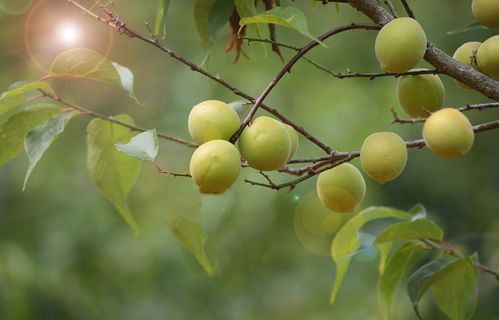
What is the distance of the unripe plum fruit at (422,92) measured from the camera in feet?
3.74

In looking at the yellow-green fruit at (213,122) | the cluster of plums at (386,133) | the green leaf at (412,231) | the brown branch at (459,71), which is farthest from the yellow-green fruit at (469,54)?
the yellow-green fruit at (213,122)

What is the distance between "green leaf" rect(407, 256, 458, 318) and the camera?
133 cm

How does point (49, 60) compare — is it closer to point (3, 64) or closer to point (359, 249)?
point (3, 64)

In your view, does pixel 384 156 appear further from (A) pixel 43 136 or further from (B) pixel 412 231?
(A) pixel 43 136

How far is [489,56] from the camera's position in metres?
1.13

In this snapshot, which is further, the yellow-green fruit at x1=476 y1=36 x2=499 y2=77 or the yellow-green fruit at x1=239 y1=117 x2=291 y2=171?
the yellow-green fruit at x1=476 y1=36 x2=499 y2=77

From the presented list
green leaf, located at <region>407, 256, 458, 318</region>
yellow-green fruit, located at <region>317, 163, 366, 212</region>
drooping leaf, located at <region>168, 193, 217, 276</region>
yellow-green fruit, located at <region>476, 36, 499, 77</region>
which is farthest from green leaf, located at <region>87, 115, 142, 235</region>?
yellow-green fruit, located at <region>476, 36, 499, 77</region>

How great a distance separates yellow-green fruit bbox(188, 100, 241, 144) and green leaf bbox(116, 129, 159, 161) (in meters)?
0.06

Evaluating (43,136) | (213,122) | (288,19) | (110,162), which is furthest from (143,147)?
(110,162)

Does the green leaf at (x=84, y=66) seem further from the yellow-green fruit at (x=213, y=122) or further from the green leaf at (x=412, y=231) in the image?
the green leaf at (x=412, y=231)

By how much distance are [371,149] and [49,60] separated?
9.26 ft

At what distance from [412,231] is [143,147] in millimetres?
516

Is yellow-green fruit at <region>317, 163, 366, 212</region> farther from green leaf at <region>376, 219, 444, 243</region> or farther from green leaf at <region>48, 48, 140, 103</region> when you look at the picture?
green leaf at <region>48, 48, 140, 103</region>

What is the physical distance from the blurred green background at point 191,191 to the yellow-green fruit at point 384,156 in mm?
1857
